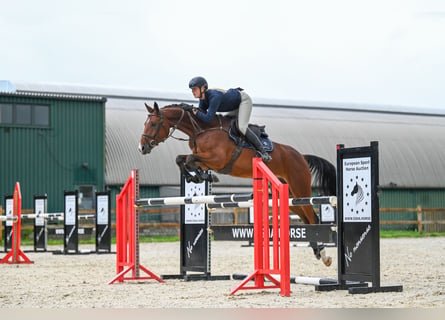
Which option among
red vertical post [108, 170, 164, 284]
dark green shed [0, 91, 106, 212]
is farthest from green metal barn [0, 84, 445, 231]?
red vertical post [108, 170, 164, 284]

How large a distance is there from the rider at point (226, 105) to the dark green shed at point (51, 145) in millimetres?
17698

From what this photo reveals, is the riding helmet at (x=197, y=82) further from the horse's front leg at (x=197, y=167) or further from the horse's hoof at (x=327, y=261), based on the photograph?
the horse's hoof at (x=327, y=261)

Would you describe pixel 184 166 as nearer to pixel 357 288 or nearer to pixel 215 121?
pixel 215 121

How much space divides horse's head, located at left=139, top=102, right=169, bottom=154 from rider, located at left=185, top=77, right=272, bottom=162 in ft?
1.31

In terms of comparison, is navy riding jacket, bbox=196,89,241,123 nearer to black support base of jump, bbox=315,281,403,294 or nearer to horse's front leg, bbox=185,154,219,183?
horse's front leg, bbox=185,154,219,183

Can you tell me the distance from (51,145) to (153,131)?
18488 mm

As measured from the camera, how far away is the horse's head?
29.6 ft

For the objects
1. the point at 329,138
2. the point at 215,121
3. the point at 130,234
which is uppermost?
the point at 329,138

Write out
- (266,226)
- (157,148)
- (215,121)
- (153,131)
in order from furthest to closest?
(157,148) < (215,121) < (153,131) < (266,226)

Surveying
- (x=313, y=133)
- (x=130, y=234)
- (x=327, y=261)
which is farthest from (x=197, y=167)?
(x=313, y=133)

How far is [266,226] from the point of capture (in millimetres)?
7867

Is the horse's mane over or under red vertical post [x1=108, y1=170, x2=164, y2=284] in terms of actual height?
over

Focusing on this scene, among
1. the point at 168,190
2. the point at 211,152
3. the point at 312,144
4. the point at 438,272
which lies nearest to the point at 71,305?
the point at 211,152

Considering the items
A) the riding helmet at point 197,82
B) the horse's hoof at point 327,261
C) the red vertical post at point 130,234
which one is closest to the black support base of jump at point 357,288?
the horse's hoof at point 327,261
